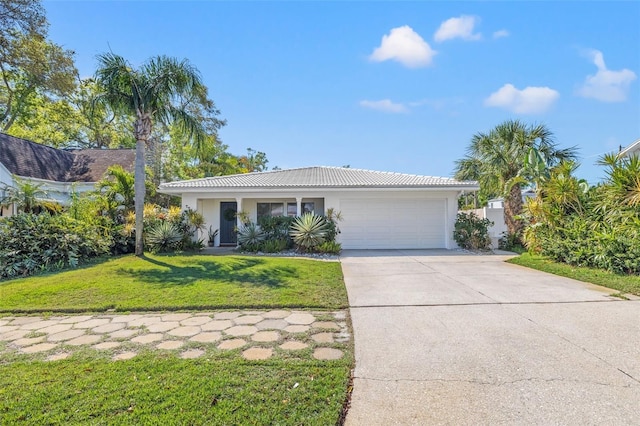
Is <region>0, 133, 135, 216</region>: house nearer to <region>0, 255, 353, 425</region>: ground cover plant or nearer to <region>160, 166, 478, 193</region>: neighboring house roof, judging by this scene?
<region>160, 166, 478, 193</region>: neighboring house roof

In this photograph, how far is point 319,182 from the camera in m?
14.5

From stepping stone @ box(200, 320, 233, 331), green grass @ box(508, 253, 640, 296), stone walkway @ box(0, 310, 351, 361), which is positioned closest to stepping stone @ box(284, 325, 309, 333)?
stone walkway @ box(0, 310, 351, 361)

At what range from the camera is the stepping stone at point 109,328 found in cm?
425

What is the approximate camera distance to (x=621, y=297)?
5.82m

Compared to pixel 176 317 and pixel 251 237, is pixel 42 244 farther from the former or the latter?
pixel 176 317

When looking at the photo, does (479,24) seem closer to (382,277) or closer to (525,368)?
(382,277)

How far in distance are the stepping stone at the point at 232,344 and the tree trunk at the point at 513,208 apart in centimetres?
1376

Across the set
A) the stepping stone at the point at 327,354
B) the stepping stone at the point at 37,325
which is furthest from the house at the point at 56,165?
the stepping stone at the point at 327,354

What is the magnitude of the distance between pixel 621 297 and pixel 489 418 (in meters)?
5.43

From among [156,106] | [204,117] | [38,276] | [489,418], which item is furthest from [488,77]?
[204,117]

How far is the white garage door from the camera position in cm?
1441

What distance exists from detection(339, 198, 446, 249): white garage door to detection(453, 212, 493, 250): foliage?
732 mm

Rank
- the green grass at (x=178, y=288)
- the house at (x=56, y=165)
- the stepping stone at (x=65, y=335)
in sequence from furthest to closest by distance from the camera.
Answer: the house at (x=56, y=165) → the green grass at (x=178, y=288) → the stepping stone at (x=65, y=335)

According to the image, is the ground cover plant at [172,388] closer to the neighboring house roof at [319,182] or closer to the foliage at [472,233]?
the neighboring house roof at [319,182]
